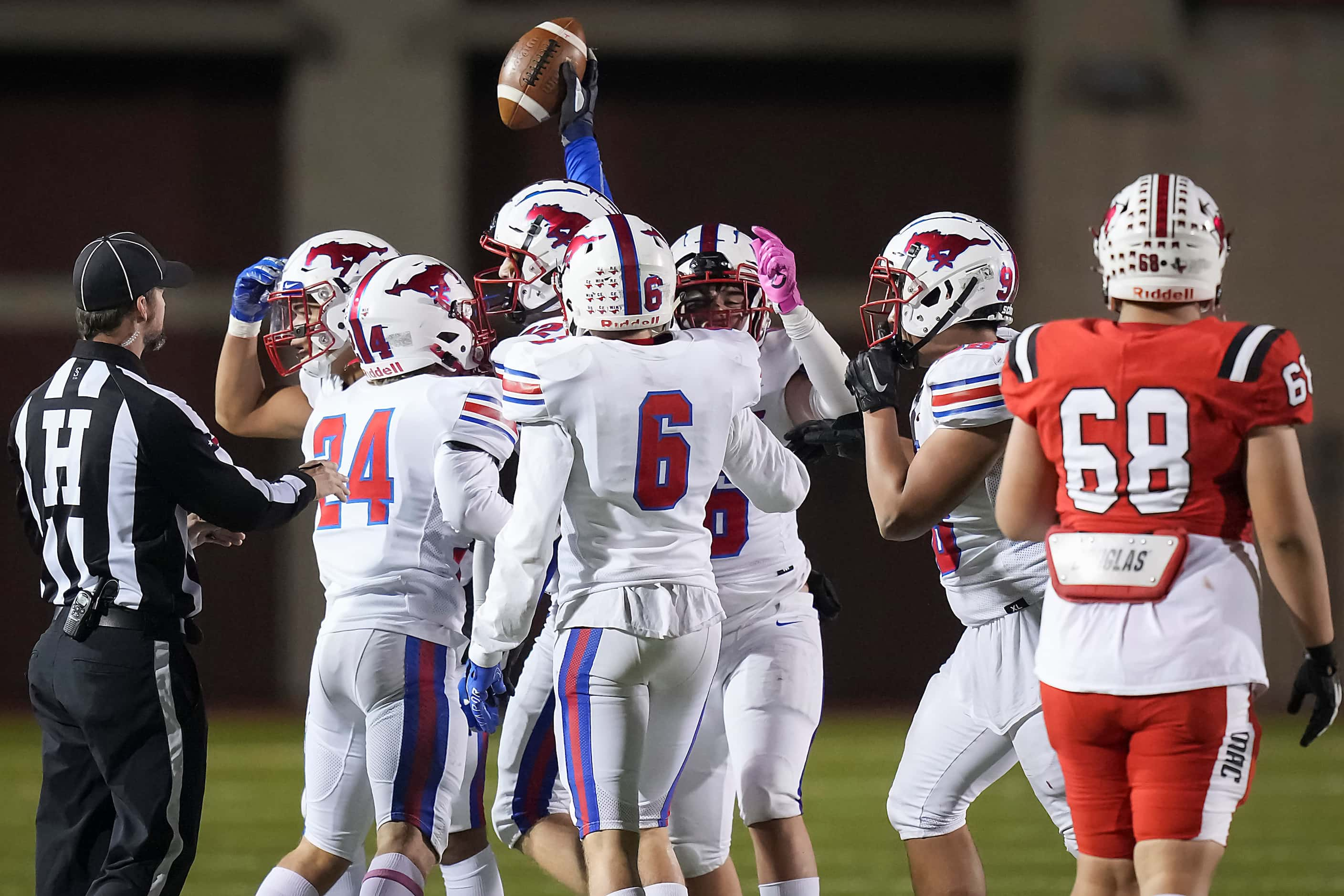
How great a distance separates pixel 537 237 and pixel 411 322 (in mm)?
556

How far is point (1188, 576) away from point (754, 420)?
4.07 ft

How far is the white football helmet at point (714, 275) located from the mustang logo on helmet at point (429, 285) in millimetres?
647

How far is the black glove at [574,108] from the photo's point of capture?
5.23 m

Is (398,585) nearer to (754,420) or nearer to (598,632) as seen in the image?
(598,632)

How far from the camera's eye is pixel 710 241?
4.52 metres

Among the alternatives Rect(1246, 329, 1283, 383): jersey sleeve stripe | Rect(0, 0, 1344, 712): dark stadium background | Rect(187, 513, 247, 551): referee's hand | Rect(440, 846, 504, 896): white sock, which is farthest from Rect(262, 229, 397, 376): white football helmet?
Rect(0, 0, 1344, 712): dark stadium background

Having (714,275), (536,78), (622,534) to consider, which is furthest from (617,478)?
(536,78)

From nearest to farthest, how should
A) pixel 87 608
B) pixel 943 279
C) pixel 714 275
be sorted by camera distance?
pixel 87 608 < pixel 943 279 < pixel 714 275

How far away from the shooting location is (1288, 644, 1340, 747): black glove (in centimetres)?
309

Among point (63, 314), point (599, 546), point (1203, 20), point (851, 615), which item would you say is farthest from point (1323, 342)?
point (599, 546)

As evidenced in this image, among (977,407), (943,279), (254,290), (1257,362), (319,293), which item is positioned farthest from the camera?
(254,290)

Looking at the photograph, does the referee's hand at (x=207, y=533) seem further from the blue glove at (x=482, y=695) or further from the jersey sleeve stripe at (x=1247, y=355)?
the jersey sleeve stripe at (x=1247, y=355)

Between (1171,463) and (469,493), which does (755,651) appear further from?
(1171,463)

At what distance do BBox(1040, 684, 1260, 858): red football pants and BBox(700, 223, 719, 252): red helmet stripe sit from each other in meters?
1.90
